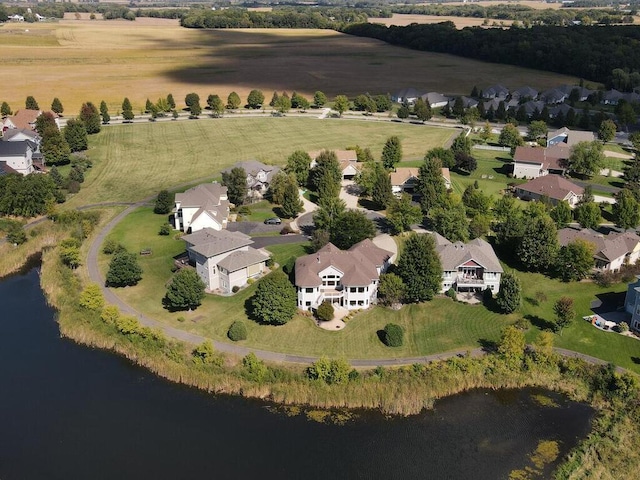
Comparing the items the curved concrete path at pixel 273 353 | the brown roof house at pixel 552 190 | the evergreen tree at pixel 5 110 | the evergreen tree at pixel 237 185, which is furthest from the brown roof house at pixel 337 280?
the evergreen tree at pixel 5 110

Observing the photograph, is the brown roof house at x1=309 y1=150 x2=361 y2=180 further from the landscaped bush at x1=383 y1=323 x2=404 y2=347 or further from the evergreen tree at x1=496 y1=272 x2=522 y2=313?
the landscaped bush at x1=383 y1=323 x2=404 y2=347

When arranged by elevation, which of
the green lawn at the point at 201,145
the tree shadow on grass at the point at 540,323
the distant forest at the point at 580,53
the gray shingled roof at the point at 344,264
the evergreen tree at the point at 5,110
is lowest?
the green lawn at the point at 201,145

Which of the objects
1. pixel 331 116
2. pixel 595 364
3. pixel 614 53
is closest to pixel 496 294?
pixel 595 364

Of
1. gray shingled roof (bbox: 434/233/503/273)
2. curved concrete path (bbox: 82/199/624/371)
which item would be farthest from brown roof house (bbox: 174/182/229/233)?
gray shingled roof (bbox: 434/233/503/273)

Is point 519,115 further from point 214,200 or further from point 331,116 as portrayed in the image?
point 214,200

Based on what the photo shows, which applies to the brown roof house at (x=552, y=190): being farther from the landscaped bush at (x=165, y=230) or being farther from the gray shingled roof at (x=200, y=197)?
the landscaped bush at (x=165, y=230)
